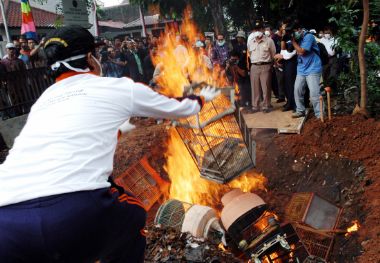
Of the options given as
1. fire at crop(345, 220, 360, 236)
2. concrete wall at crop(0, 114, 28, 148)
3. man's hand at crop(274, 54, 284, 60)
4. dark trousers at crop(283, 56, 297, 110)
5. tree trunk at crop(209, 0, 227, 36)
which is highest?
tree trunk at crop(209, 0, 227, 36)

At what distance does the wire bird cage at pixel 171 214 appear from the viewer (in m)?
5.17

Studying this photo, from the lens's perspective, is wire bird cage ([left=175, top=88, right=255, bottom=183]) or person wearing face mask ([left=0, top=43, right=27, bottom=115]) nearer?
wire bird cage ([left=175, top=88, right=255, bottom=183])

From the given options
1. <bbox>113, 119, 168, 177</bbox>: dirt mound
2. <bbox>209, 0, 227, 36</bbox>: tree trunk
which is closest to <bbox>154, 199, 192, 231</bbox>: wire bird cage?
<bbox>113, 119, 168, 177</bbox>: dirt mound

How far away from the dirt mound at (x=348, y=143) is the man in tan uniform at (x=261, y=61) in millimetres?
1709

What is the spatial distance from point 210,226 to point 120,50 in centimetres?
992

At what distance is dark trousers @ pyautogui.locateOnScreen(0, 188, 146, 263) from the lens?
6.52ft

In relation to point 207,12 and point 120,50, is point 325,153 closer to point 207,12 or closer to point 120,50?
point 120,50

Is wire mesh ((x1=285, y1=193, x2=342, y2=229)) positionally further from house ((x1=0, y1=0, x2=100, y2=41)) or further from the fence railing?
house ((x1=0, y1=0, x2=100, y2=41))

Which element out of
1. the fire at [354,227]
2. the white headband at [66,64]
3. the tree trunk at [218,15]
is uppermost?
the tree trunk at [218,15]

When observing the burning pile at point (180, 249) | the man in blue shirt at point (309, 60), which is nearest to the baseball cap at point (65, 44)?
the burning pile at point (180, 249)

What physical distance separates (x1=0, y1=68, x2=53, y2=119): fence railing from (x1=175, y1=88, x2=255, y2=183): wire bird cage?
17.4ft

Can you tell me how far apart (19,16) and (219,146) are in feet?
91.2

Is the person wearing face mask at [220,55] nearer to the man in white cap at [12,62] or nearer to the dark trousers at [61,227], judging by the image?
the man in white cap at [12,62]

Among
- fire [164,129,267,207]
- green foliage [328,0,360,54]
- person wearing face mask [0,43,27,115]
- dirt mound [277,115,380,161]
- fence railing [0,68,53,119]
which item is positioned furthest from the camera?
person wearing face mask [0,43,27,115]
